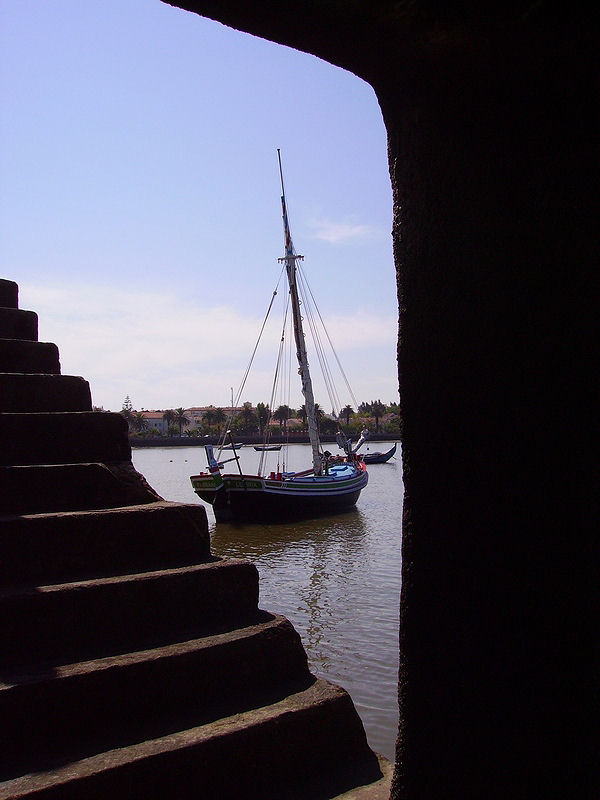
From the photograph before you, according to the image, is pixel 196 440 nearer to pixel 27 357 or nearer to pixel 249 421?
pixel 249 421

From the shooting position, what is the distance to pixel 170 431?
507ft

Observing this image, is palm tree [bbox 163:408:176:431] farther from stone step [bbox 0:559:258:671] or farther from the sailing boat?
stone step [bbox 0:559:258:671]

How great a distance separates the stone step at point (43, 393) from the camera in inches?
159

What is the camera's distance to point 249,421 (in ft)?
488

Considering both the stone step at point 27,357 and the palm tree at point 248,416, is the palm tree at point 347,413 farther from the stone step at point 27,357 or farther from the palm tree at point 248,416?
the stone step at point 27,357

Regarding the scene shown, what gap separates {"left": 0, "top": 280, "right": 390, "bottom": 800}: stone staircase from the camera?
2.16 m

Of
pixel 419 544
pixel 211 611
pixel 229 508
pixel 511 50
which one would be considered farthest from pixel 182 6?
pixel 229 508

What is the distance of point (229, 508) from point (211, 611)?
909 inches

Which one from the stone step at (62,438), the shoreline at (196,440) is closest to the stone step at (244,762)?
the stone step at (62,438)

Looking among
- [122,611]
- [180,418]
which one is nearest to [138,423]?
[180,418]

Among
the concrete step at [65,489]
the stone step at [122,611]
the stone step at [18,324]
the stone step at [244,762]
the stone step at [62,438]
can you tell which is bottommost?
the stone step at [244,762]

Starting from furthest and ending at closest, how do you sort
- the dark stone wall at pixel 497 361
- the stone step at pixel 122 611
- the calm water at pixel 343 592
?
the calm water at pixel 343 592
the stone step at pixel 122 611
the dark stone wall at pixel 497 361

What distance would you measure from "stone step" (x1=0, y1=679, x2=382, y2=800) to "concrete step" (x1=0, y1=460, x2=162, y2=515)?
146cm

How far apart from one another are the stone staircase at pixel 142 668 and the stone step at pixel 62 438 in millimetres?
323
